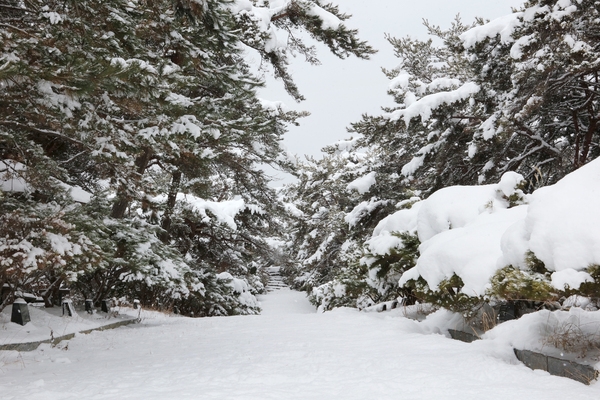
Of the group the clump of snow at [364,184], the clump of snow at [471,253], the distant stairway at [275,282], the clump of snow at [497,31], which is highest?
the clump of snow at [497,31]

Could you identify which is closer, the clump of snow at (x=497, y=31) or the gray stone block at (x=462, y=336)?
the gray stone block at (x=462, y=336)

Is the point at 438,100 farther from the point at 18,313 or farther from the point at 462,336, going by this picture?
the point at 18,313

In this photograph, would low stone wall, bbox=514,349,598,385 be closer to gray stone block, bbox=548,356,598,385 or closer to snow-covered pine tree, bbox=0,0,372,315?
gray stone block, bbox=548,356,598,385

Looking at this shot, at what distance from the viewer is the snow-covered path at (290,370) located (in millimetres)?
2895

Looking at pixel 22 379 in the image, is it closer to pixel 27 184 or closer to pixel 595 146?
pixel 27 184

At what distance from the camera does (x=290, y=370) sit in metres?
3.54

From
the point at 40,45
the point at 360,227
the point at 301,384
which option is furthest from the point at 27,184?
the point at 360,227

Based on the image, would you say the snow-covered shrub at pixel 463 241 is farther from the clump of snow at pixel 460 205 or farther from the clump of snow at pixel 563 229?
the clump of snow at pixel 563 229

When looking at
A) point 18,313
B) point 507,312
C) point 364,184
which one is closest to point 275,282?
point 364,184

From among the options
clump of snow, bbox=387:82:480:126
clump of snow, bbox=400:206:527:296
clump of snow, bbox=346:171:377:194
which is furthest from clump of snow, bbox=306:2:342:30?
Answer: clump of snow, bbox=346:171:377:194

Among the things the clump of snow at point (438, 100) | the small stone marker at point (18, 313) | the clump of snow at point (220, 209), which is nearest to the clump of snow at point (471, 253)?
the clump of snow at point (438, 100)

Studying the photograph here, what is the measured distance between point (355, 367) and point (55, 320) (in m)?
5.18

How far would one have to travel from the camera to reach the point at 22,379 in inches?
138

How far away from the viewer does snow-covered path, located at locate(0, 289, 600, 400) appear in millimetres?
2895
